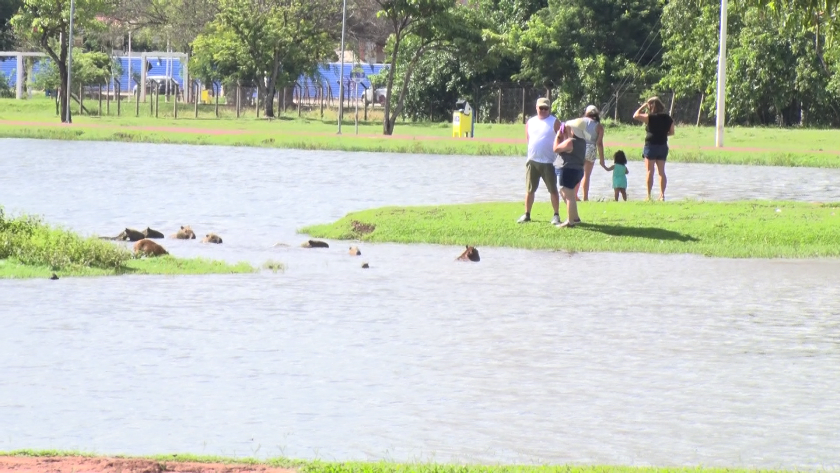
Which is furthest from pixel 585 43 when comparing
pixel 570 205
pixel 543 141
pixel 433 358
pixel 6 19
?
pixel 433 358

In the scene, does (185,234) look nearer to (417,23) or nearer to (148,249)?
(148,249)

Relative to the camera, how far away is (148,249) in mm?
17422

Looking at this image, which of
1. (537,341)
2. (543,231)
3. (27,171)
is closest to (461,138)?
(27,171)

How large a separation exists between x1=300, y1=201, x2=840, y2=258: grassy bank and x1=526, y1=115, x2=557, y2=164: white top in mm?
951

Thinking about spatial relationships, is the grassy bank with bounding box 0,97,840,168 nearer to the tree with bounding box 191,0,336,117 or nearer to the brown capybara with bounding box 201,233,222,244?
the tree with bounding box 191,0,336,117

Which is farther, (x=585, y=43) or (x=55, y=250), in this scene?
(x=585, y=43)

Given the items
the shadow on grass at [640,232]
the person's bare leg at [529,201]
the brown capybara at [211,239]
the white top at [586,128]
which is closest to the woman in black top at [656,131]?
the white top at [586,128]

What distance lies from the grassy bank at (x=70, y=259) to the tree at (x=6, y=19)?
227 ft

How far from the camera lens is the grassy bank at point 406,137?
39.7 metres

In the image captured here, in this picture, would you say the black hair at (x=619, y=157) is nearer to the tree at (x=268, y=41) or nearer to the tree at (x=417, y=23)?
the tree at (x=417, y=23)

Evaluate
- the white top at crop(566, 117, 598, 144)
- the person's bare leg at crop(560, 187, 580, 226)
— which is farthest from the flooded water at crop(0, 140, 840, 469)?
the white top at crop(566, 117, 598, 144)

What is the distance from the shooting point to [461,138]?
4681 centimetres

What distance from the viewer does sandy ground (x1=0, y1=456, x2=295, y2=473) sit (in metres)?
7.24

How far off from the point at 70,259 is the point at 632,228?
300 inches
